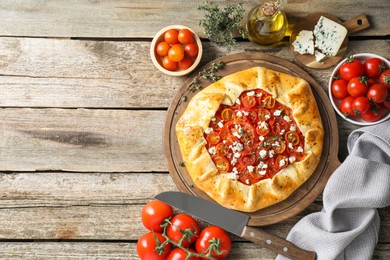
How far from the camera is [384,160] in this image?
2992 millimetres

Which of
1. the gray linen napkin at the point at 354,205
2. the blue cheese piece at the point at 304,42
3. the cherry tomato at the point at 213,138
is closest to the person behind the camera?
the gray linen napkin at the point at 354,205

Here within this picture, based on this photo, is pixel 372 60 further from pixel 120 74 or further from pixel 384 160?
pixel 120 74

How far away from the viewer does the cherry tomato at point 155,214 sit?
2961 millimetres

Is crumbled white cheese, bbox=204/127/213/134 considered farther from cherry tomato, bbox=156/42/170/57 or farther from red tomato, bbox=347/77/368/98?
red tomato, bbox=347/77/368/98

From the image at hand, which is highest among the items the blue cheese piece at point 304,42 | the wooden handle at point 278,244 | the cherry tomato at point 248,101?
the blue cheese piece at point 304,42

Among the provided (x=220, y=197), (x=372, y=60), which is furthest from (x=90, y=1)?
(x=372, y=60)

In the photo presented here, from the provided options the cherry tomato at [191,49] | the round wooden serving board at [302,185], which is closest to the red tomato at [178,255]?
the round wooden serving board at [302,185]

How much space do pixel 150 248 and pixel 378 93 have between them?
1.47 meters

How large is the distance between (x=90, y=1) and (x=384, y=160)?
1.92 m

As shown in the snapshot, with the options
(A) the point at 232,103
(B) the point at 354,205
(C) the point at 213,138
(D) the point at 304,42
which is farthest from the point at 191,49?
(B) the point at 354,205

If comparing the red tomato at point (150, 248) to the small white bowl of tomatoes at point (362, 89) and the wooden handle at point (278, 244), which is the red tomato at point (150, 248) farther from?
the small white bowl of tomatoes at point (362, 89)

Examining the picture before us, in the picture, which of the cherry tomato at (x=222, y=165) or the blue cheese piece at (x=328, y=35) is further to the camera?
the blue cheese piece at (x=328, y=35)

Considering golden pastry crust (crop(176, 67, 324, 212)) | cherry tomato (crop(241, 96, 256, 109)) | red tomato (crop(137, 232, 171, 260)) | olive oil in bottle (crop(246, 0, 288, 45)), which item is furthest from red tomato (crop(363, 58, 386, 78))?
red tomato (crop(137, 232, 171, 260))

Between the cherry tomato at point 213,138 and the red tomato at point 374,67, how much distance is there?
2.95ft
